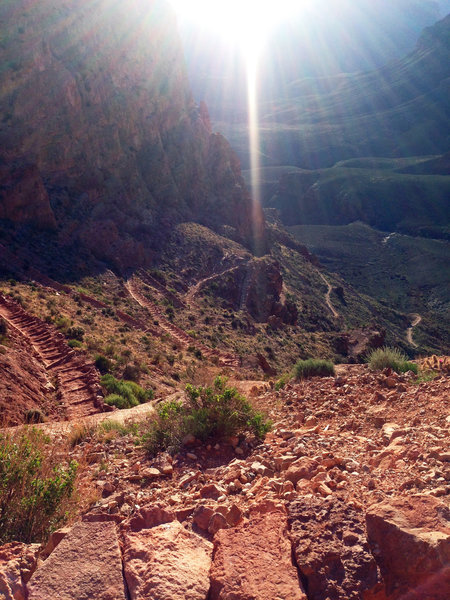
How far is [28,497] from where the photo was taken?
431cm

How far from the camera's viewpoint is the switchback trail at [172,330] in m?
27.5

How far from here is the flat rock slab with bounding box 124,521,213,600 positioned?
309cm

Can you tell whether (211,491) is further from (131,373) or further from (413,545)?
(131,373)

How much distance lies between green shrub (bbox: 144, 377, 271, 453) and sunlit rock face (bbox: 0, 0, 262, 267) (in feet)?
98.9

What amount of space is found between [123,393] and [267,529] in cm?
1273

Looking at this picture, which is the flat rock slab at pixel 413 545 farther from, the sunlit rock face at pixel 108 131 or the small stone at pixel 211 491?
the sunlit rock face at pixel 108 131

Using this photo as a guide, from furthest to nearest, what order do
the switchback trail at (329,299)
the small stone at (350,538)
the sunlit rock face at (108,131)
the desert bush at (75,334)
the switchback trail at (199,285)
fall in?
the switchback trail at (329,299) < the switchback trail at (199,285) < the sunlit rock face at (108,131) < the desert bush at (75,334) < the small stone at (350,538)

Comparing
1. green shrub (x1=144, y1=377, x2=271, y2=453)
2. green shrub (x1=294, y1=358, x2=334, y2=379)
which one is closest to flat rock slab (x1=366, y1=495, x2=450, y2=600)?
green shrub (x1=144, y1=377, x2=271, y2=453)

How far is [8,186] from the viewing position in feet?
109

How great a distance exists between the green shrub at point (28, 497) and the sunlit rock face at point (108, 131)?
3159 cm

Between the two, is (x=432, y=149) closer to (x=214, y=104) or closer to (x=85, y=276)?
(x=214, y=104)

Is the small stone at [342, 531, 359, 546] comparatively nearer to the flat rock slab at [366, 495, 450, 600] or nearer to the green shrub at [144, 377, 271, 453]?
the flat rock slab at [366, 495, 450, 600]

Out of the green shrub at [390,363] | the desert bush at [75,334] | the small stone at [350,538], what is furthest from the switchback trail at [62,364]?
the small stone at [350,538]

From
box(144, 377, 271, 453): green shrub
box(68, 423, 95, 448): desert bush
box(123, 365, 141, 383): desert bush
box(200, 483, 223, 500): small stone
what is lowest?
box(200, 483, 223, 500): small stone
